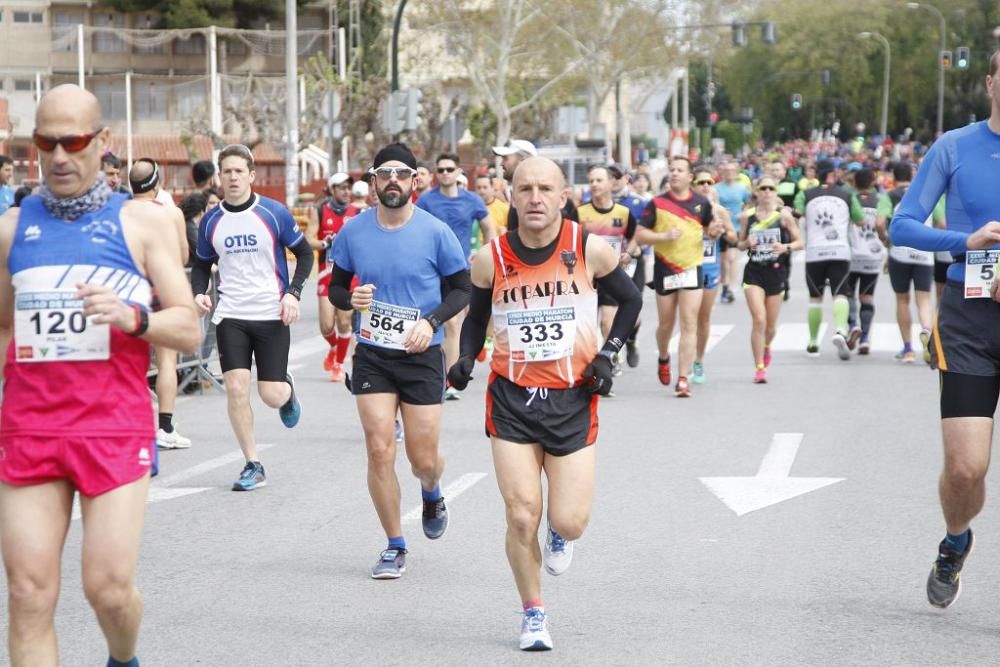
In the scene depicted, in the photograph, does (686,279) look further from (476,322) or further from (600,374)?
(600,374)

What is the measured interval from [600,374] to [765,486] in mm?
3896

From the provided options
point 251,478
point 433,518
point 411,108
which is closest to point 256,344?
point 251,478

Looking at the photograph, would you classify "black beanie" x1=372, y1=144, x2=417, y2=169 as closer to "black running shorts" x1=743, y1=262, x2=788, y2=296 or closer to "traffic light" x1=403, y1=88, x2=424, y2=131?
"black running shorts" x1=743, y1=262, x2=788, y2=296

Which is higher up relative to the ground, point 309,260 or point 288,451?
point 309,260

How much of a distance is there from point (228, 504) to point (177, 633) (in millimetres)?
3140

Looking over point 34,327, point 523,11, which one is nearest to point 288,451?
point 34,327

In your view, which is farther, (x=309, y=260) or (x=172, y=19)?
(x=172, y=19)

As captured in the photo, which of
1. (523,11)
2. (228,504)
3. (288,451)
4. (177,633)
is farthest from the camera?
(523,11)

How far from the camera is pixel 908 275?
16891mm

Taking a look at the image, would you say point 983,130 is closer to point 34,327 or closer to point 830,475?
point 34,327

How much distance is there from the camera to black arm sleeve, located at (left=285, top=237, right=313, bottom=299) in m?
9.98

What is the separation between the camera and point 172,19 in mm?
67250

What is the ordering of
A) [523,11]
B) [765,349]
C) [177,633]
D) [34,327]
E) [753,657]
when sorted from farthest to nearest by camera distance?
[523,11], [765,349], [177,633], [753,657], [34,327]

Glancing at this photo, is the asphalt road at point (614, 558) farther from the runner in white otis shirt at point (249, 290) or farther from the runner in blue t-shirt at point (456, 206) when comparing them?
the runner in blue t-shirt at point (456, 206)
